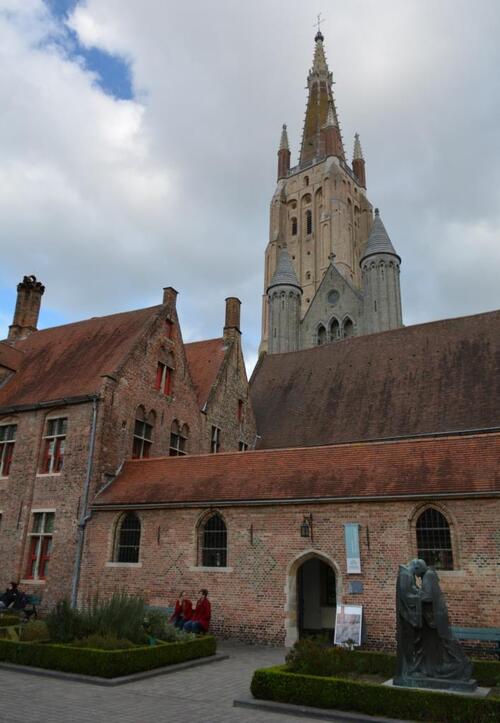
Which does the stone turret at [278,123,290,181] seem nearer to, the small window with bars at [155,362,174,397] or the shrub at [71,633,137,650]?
the small window with bars at [155,362,174,397]

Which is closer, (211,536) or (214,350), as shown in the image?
(211,536)

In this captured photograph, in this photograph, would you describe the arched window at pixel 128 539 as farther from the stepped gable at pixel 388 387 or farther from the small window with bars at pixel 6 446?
the stepped gable at pixel 388 387

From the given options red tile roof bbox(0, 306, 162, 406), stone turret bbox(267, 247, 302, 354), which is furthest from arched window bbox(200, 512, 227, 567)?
stone turret bbox(267, 247, 302, 354)

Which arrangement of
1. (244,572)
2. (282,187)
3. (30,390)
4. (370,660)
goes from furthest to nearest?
(282,187), (30,390), (244,572), (370,660)

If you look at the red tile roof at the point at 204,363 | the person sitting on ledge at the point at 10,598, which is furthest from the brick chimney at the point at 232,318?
the person sitting on ledge at the point at 10,598

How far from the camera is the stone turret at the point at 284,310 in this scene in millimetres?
51750

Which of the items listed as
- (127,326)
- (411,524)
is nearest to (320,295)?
(127,326)

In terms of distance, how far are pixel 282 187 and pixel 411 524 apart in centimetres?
6762

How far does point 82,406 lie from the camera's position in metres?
20.1

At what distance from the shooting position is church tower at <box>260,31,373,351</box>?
68.6 metres

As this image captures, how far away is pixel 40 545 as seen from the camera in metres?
19.4

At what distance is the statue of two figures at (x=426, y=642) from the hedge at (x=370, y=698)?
2.12 feet

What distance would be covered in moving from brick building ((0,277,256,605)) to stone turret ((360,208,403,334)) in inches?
930

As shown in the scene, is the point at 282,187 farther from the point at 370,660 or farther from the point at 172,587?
the point at 370,660
